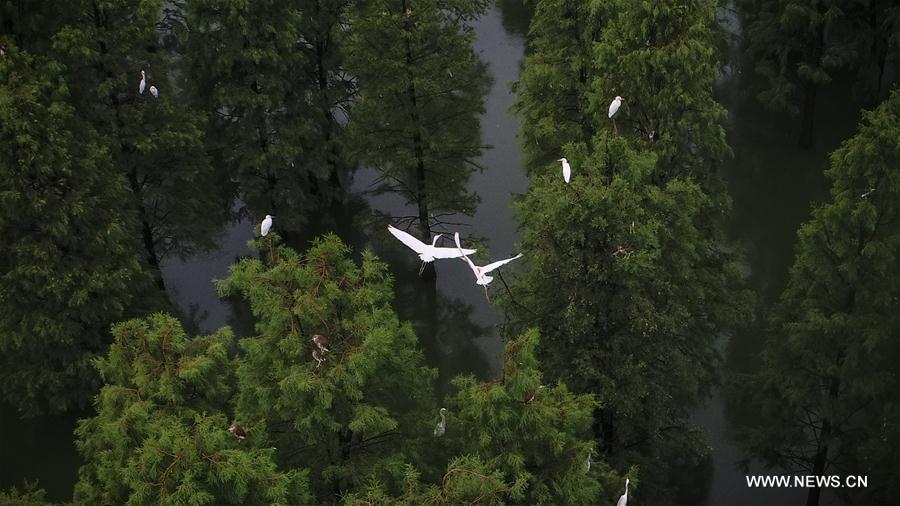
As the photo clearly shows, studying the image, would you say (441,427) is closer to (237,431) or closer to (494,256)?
(237,431)

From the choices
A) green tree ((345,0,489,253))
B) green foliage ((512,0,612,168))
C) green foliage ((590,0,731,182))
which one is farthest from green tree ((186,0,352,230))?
green foliage ((590,0,731,182))

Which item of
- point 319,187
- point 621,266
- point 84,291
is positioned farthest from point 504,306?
point 319,187

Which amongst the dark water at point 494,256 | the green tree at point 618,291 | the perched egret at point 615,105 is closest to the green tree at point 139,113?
the dark water at point 494,256

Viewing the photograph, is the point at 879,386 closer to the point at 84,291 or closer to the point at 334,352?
the point at 334,352

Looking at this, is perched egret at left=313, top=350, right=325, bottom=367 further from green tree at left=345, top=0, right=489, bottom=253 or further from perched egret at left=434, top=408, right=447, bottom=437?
green tree at left=345, top=0, right=489, bottom=253

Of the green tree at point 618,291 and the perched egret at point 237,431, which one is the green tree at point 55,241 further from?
the green tree at point 618,291

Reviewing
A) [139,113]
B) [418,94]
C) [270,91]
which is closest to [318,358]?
[139,113]
